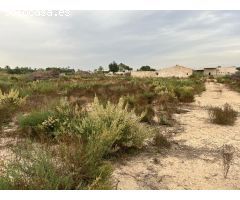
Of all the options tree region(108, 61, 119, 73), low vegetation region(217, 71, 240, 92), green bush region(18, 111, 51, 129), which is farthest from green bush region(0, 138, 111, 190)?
tree region(108, 61, 119, 73)

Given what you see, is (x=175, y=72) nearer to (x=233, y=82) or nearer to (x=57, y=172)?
(x=233, y=82)

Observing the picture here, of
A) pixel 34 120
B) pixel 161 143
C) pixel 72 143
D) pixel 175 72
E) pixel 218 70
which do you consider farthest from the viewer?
pixel 218 70

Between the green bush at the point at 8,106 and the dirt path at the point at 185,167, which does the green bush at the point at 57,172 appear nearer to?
the dirt path at the point at 185,167

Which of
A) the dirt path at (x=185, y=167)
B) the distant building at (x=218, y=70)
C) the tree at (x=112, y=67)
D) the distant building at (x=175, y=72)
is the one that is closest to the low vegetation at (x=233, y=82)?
the dirt path at (x=185, y=167)

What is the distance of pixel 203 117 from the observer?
1001 cm

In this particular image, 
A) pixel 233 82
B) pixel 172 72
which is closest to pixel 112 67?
pixel 172 72

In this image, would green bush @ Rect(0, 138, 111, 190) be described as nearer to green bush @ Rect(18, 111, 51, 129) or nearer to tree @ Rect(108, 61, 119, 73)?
green bush @ Rect(18, 111, 51, 129)

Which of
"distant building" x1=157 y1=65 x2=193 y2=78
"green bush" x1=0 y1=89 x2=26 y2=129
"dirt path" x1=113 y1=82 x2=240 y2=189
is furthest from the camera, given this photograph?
"distant building" x1=157 y1=65 x2=193 y2=78

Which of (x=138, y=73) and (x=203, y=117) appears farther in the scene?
(x=138, y=73)

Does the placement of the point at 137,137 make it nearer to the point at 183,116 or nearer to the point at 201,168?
the point at 201,168
